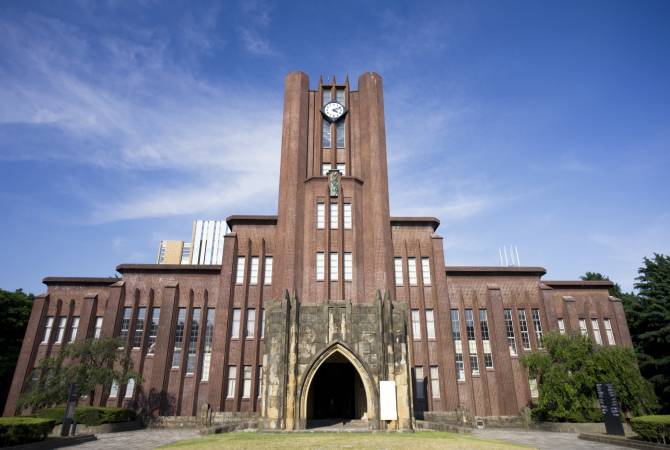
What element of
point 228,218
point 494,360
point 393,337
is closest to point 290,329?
point 393,337

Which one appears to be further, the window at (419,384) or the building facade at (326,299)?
the window at (419,384)


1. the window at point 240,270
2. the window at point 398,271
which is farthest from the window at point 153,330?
the window at point 398,271

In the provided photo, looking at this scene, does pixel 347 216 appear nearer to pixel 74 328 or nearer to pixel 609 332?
pixel 74 328

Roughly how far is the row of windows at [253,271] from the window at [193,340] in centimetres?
441

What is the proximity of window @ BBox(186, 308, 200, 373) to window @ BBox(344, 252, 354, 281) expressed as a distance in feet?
43.5

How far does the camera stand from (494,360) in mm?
33000

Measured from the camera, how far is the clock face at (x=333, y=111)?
1400 inches

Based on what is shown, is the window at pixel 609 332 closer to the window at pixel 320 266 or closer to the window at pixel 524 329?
the window at pixel 524 329

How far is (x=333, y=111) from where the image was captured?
3578 centimetres

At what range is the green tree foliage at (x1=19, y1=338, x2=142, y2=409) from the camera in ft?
82.9

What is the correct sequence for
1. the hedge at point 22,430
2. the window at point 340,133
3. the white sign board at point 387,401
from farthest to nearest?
the window at point 340,133, the white sign board at point 387,401, the hedge at point 22,430

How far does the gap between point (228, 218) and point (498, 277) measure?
24.1m

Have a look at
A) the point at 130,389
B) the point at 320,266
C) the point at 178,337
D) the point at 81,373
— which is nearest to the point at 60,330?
the point at 130,389

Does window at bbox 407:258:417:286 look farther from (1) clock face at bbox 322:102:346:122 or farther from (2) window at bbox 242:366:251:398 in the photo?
(2) window at bbox 242:366:251:398
